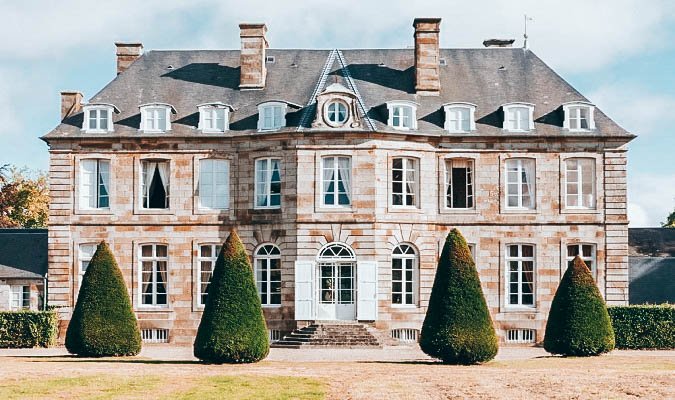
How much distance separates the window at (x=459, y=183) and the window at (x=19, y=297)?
539 inches

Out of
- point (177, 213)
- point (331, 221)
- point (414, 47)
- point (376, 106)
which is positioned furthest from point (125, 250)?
point (414, 47)

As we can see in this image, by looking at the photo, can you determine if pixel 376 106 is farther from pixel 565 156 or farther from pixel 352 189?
pixel 565 156

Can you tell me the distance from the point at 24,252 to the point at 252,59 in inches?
385

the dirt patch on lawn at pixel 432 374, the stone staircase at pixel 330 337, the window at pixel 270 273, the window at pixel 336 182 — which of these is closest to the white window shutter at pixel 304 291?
the stone staircase at pixel 330 337

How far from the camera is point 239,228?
34344mm

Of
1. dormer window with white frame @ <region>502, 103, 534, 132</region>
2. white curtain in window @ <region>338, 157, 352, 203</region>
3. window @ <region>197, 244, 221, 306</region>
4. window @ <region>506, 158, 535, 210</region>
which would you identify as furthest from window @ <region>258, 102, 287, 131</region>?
window @ <region>506, 158, 535, 210</region>

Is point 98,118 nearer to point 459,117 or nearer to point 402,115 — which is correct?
point 402,115

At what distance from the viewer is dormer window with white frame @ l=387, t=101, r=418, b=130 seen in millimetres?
34156

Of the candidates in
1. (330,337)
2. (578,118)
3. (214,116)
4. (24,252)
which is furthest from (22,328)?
(578,118)

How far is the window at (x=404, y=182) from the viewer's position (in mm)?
33969

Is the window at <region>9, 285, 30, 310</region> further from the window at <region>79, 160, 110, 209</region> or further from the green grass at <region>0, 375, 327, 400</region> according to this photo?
the green grass at <region>0, 375, 327, 400</region>

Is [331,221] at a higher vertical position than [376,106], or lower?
lower

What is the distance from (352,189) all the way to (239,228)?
371 centimetres

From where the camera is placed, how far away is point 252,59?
36.2 m
